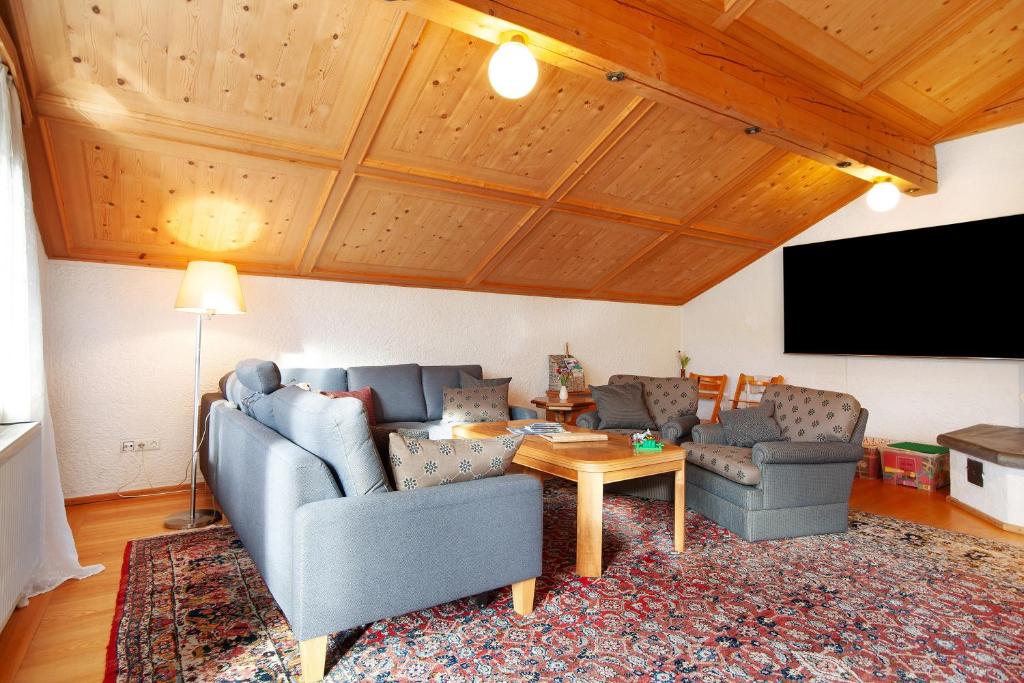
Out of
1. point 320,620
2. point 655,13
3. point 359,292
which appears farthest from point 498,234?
point 320,620

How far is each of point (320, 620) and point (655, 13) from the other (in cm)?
319

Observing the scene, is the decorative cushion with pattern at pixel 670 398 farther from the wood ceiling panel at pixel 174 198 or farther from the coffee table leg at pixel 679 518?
the wood ceiling panel at pixel 174 198

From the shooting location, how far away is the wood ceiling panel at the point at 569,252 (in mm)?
4859

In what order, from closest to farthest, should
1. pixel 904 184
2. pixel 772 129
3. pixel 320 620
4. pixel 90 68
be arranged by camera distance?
pixel 320 620 < pixel 90 68 < pixel 772 129 < pixel 904 184

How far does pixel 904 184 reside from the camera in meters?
4.66

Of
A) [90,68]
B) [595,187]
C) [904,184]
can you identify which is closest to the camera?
[90,68]

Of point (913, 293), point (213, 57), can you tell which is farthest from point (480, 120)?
point (913, 293)

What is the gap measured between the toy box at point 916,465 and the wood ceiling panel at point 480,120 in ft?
11.9

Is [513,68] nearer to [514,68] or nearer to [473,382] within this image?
[514,68]

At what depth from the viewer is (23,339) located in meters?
2.32

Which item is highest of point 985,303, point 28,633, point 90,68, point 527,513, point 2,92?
point 90,68

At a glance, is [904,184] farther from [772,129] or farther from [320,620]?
[320,620]

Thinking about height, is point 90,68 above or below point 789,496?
above

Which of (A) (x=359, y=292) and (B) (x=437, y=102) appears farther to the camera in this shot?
(A) (x=359, y=292)
